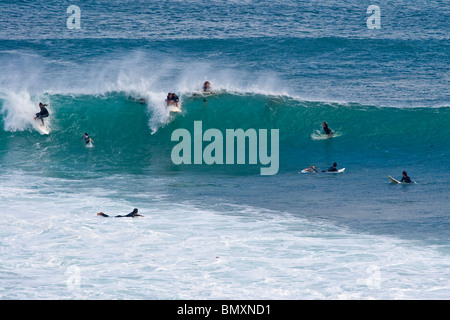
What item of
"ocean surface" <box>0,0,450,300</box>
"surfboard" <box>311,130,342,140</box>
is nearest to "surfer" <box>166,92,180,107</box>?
"ocean surface" <box>0,0,450,300</box>

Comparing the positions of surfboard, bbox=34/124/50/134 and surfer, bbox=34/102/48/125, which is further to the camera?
surfer, bbox=34/102/48/125

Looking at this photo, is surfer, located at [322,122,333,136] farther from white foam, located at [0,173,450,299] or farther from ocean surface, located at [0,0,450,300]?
white foam, located at [0,173,450,299]

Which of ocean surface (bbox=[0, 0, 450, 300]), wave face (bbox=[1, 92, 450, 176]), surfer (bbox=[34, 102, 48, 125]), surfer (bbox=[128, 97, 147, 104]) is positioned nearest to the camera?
ocean surface (bbox=[0, 0, 450, 300])

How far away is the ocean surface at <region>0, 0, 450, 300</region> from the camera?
1620cm

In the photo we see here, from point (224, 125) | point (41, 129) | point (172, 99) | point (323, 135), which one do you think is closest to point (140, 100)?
point (172, 99)

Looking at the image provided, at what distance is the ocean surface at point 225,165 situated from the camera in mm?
16203

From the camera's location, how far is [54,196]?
21.6 meters

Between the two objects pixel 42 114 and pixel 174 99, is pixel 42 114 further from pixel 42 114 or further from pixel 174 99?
pixel 174 99

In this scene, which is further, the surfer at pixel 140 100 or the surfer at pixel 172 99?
the surfer at pixel 140 100

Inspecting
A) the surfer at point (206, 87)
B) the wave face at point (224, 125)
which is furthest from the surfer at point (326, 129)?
the surfer at point (206, 87)

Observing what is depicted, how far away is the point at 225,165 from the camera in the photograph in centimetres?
2575

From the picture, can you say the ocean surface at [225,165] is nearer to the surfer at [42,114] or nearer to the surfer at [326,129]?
the surfer at [326,129]
